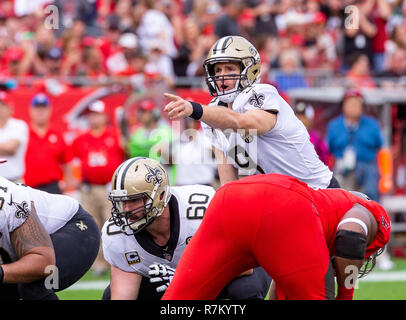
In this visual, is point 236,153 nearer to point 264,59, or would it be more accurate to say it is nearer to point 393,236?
point 393,236

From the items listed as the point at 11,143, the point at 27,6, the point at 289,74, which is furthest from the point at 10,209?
the point at 27,6

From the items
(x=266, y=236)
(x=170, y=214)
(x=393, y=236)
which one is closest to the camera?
(x=266, y=236)

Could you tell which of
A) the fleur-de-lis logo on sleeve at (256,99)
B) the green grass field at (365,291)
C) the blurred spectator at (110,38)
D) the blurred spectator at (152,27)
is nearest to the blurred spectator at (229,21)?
the blurred spectator at (152,27)

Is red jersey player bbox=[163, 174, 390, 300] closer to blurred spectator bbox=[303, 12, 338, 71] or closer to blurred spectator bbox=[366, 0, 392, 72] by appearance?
blurred spectator bbox=[303, 12, 338, 71]

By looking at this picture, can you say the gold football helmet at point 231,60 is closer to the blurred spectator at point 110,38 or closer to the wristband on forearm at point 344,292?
the wristband on forearm at point 344,292

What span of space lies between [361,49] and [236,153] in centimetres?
756

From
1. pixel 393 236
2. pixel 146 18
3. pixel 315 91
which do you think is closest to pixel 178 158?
pixel 315 91

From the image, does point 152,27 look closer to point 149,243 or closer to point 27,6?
point 27,6

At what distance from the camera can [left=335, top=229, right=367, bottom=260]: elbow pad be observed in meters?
3.65

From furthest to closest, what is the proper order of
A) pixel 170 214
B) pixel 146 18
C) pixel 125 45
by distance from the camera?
1. pixel 146 18
2. pixel 125 45
3. pixel 170 214

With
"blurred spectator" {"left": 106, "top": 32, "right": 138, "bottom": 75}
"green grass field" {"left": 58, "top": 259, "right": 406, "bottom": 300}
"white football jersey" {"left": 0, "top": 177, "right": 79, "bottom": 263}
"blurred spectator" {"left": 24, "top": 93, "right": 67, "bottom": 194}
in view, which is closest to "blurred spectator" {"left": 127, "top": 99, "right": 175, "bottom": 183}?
"blurred spectator" {"left": 24, "top": 93, "right": 67, "bottom": 194}

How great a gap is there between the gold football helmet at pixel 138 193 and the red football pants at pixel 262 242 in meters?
0.72

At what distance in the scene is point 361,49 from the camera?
11734 mm

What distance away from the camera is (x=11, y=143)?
7484 millimetres
